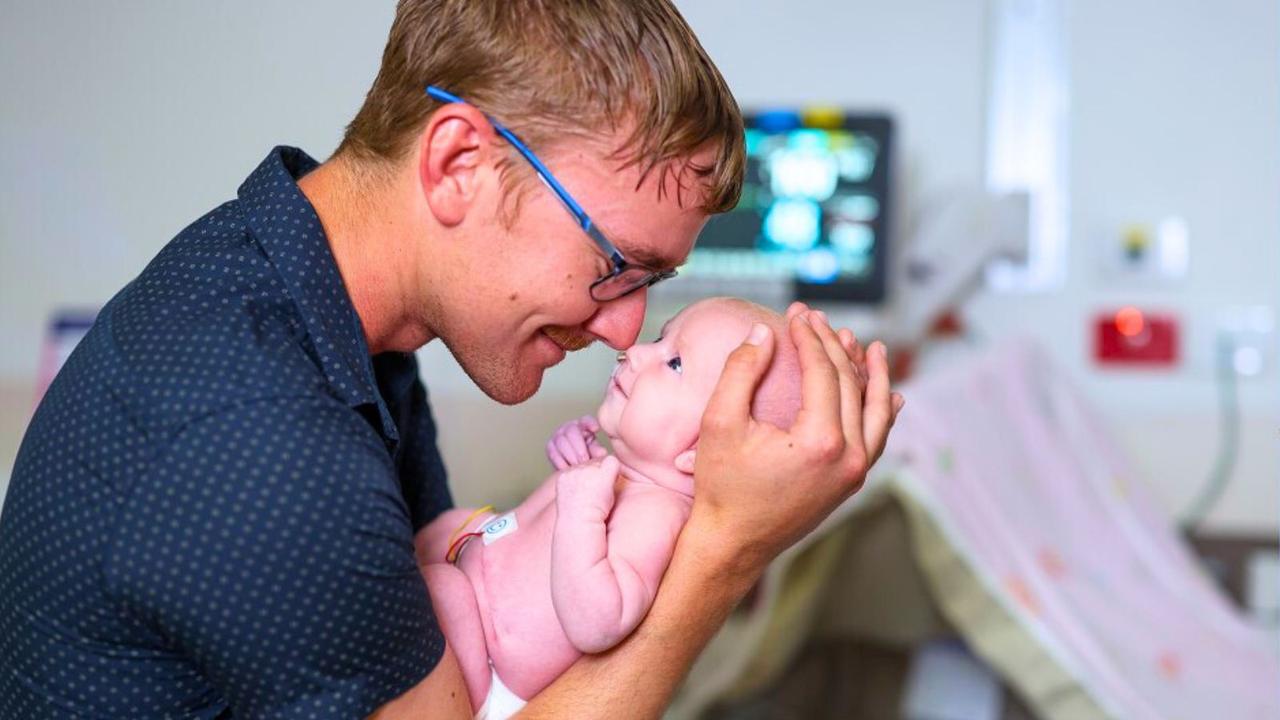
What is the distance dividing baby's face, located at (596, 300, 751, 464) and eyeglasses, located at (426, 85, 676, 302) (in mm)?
85

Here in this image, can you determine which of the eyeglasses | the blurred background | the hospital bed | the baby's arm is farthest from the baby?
the blurred background

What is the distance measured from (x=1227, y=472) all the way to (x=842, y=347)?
2222 millimetres

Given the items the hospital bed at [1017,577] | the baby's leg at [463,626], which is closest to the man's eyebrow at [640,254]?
the baby's leg at [463,626]

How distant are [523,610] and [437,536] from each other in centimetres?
18

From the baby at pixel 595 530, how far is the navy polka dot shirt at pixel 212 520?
0.16m

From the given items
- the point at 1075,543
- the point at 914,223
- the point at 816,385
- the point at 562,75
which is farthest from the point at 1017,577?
the point at 914,223

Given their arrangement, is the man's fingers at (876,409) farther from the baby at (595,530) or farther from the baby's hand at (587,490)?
the baby's hand at (587,490)

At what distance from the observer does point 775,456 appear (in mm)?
1022

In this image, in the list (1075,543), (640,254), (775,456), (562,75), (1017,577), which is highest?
(562,75)

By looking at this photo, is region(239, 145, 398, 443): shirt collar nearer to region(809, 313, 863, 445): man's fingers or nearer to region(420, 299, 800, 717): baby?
region(420, 299, 800, 717): baby

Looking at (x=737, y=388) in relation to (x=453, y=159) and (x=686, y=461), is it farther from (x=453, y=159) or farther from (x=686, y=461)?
(x=453, y=159)

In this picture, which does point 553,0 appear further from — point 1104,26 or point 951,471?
point 1104,26

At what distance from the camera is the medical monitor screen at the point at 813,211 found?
2764 millimetres

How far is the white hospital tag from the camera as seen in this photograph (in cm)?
120
